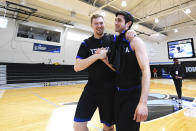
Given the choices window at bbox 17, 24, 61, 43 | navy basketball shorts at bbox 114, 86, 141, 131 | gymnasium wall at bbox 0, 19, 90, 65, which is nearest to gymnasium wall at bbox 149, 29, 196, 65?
gymnasium wall at bbox 0, 19, 90, 65

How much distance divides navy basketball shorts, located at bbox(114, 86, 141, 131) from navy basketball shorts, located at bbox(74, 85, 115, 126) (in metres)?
0.24

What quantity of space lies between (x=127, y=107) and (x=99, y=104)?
1.56 ft

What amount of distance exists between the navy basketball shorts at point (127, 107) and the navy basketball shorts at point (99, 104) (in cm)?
24

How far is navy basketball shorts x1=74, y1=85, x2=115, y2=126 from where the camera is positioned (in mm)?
1349

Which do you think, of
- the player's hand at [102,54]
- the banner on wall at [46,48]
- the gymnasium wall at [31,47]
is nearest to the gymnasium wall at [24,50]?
the gymnasium wall at [31,47]

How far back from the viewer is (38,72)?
32.2 feet

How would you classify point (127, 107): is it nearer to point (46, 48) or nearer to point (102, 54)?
point (102, 54)

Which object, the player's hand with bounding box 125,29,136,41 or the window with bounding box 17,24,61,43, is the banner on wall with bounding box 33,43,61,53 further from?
the player's hand with bounding box 125,29,136,41

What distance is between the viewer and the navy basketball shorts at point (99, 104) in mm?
1349

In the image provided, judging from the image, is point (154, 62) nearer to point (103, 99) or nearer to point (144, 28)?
point (144, 28)

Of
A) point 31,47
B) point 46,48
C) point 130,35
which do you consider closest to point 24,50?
point 31,47

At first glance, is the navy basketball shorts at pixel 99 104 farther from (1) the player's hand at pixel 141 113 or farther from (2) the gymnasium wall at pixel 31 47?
(2) the gymnasium wall at pixel 31 47

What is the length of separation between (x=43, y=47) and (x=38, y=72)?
104 inches

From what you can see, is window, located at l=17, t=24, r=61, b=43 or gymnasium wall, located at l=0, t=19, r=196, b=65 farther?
window, located at l=17, t=24, r=61, b=43
